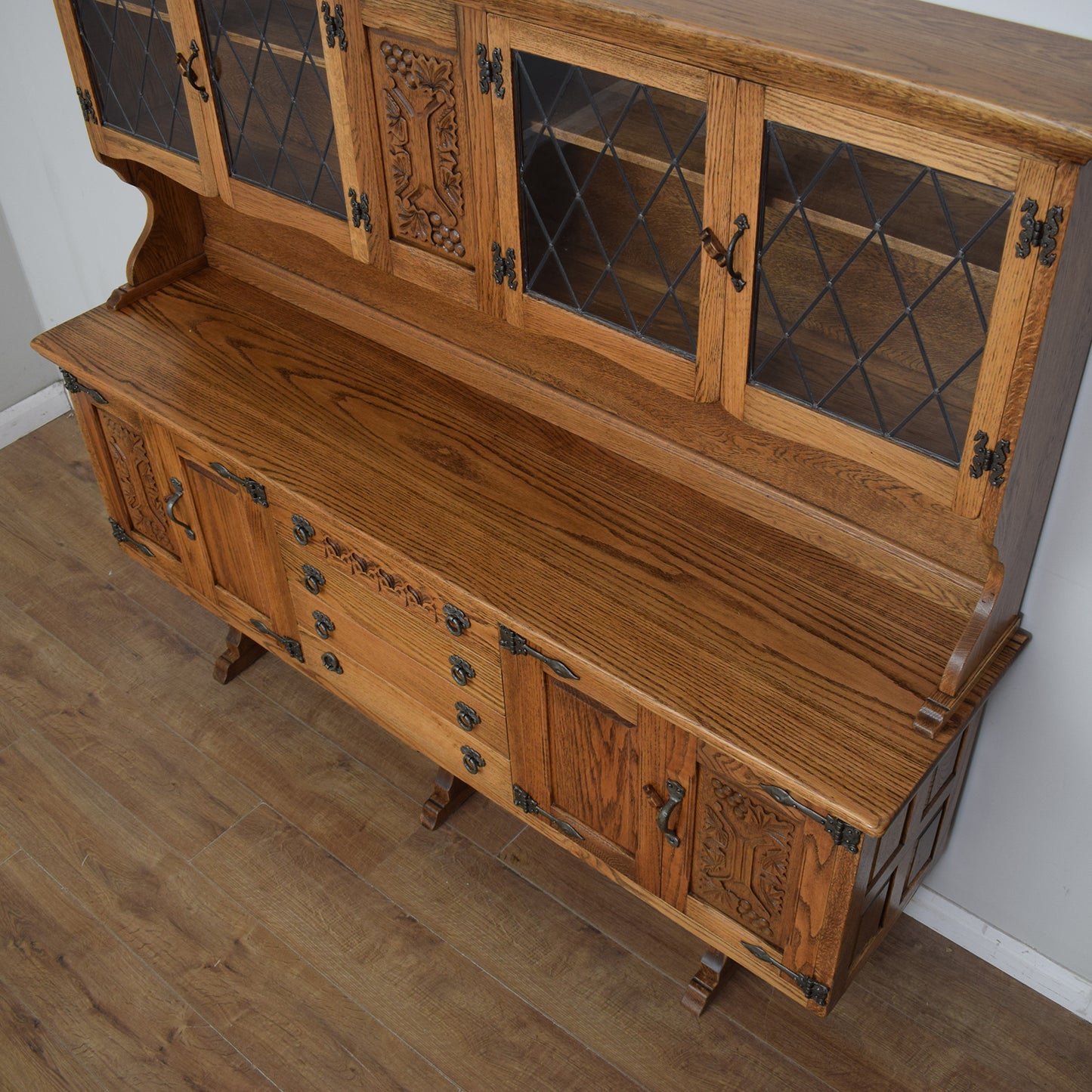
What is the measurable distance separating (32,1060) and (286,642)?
33.4 inches

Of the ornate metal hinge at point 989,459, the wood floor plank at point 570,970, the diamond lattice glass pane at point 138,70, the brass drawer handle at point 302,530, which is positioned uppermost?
the diamond lattice glass pane at point 138,70

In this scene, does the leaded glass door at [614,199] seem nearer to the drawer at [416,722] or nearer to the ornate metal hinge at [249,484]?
the ornate metal hinge at [249,484]

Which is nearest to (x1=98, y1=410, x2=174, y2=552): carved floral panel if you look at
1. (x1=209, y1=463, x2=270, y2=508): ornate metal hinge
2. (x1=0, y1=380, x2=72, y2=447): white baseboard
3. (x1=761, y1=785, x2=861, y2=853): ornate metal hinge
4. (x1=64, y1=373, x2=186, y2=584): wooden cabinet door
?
(x1=64, y1=373, x2=186, y2=584): wooden cabinet door

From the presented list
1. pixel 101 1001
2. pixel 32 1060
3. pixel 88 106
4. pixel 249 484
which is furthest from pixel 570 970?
pixel 88 106

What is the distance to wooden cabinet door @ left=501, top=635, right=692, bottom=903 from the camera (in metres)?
1.76

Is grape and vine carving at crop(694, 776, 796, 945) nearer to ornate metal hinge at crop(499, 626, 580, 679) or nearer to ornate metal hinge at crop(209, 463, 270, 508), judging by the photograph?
ornate metal hinge at crop(499, 626, 580, 679)

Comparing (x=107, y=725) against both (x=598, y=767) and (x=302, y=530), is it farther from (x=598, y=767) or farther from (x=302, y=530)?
(x=598, y=767)

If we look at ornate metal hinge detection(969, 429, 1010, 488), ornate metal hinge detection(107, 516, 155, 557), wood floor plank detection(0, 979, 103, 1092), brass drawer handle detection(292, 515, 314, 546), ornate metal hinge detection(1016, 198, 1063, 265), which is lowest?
wood floor plank detection(0, 979, 103, 1092)

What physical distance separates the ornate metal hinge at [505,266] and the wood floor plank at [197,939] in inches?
50.9

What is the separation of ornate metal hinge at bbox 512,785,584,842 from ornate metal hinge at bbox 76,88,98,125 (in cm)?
143

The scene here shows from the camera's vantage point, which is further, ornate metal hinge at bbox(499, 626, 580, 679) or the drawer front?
the drawer front

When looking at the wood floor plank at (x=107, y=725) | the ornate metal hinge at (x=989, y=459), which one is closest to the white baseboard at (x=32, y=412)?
the wood floor plank at (x=107, y=725)

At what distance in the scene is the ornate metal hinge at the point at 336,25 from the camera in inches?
66.6

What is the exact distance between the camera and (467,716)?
206 cm
